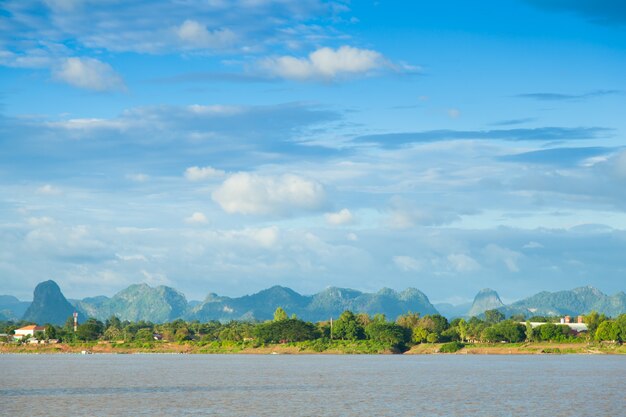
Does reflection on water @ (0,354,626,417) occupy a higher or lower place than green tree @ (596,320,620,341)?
lower

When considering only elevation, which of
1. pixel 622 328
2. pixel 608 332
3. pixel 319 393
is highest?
pixel 622 328

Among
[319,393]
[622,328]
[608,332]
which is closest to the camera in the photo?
[319,393]

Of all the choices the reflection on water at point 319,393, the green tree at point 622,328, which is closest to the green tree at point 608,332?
the green tree at point 622,328

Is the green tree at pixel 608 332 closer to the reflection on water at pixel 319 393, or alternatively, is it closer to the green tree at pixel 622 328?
the green tree at pixel 622 328

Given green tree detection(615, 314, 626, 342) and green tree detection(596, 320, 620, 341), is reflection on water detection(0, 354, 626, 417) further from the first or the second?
green tree detection(596, 320, 620, 341)

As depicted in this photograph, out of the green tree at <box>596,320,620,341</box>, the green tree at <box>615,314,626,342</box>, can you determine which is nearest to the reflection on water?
the green tree at <box>615,314,626,342</box>

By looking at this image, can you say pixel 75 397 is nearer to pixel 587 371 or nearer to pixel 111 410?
pixel 111 410

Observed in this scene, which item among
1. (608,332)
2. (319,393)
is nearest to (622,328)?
(608,332)

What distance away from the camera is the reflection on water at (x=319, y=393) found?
66312 millimetres

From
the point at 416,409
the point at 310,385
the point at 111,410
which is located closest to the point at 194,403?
the point at 111,410

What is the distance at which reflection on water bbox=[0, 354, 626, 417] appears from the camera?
66312 mm

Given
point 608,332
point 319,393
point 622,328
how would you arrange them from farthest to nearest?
point 608,332
point 622,328
point 319,393

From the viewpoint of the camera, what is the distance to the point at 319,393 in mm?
82500

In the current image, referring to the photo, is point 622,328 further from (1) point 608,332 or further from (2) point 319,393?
(2) point 319,393
